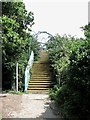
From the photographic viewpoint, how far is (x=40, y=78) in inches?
659

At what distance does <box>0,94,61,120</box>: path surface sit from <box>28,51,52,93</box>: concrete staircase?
1864 mm

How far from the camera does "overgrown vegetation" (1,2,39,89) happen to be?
1273cm

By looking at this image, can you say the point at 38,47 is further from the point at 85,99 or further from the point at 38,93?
the point at 85,99

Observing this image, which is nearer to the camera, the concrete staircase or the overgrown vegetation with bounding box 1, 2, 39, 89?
the overgrown vegetation with bounding box 1, 2, 39, 89

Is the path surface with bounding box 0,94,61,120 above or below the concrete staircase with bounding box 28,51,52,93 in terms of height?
below

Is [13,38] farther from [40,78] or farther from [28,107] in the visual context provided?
[40,78]

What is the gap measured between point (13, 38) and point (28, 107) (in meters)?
3.76

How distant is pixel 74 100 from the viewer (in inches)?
308

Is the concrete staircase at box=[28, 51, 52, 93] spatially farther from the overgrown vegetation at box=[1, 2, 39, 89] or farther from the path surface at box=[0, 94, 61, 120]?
the path surface at box=[0, 94, 61, 120]

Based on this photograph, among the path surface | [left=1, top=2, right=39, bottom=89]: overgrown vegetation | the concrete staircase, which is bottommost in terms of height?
the path surface

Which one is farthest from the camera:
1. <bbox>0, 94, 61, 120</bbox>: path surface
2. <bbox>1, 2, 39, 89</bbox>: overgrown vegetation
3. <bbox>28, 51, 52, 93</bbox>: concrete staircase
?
<bbox>28, 51, 52, 93</bbox>: concrete staircase

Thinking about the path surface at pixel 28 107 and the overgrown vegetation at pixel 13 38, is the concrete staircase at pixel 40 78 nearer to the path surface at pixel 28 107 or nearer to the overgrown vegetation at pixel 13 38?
the overgrown vegetation at pixel 13 38

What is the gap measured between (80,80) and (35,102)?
4.75 meters

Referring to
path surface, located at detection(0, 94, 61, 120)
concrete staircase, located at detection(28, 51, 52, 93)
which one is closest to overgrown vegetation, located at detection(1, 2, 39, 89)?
concrete staircase, located at detection(28, 51, 52, 93)
